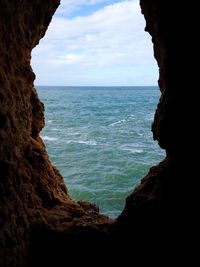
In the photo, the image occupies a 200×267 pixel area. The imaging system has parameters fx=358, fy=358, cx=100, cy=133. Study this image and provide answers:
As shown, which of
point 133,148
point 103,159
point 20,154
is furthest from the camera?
point 133,148

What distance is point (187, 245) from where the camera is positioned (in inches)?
195

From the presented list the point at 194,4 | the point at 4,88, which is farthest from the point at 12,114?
the point at 194,4

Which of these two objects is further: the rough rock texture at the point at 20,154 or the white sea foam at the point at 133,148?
the white sea foam at the point at 133,148

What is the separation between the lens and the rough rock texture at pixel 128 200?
→ 4589 millimetres

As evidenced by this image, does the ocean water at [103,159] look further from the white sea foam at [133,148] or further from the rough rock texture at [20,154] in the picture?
the rough rock texture at [20,154]

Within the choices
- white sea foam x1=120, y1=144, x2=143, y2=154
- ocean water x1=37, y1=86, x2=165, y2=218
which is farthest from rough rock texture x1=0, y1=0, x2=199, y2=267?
white sea foam x1=120, y1=144, x2=143, y2=154

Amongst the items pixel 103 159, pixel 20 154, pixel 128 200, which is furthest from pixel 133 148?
pixel 20 154

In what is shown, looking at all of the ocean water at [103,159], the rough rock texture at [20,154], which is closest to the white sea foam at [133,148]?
the ocean water at [103,159]

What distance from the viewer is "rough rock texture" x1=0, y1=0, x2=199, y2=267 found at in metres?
4.59

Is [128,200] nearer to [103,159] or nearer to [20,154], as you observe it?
[20,154]

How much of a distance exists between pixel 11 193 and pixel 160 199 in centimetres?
208

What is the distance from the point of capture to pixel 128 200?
5.85 metres

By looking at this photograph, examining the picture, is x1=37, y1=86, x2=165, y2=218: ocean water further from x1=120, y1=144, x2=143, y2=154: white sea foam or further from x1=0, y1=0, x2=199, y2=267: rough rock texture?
x1=0, y1=0, x2=199, y2=267: rough rock texture

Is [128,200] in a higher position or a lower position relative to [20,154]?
lower
